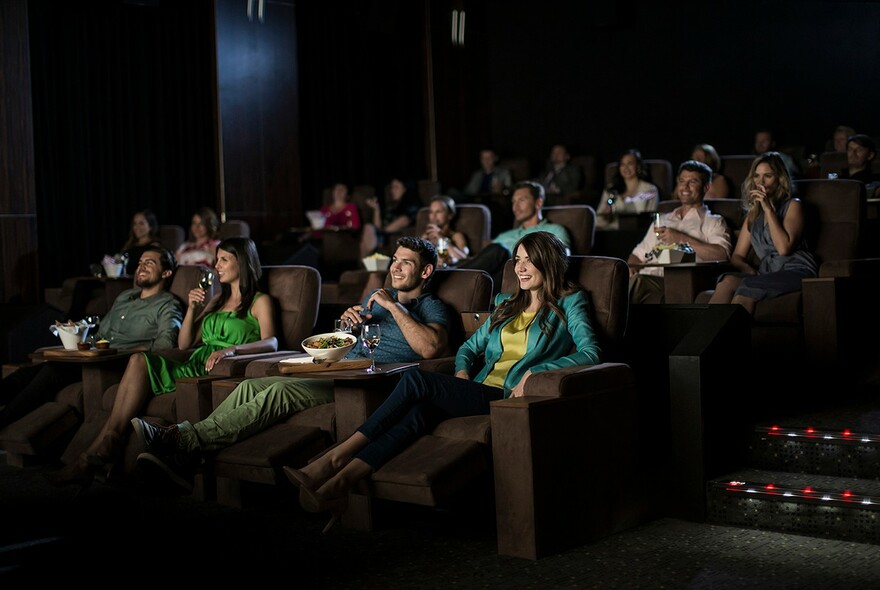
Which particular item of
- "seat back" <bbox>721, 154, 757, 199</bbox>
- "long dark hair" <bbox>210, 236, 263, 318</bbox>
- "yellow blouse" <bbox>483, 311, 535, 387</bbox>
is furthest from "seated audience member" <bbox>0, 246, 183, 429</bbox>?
"seat back" <bbox>721, 154, 757, 199</bbox>

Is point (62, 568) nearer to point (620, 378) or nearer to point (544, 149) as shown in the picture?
point (620, 378)

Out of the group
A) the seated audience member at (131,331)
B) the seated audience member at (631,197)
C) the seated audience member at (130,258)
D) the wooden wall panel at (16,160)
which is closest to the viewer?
the seated audience member at (131,331)

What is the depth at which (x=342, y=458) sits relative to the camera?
3389 mm

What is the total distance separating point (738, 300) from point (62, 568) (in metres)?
3.23

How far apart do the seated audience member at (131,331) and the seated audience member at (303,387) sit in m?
1.17

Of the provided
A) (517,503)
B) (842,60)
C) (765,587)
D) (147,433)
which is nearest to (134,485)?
(147,433)

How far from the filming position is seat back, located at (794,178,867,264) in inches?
188

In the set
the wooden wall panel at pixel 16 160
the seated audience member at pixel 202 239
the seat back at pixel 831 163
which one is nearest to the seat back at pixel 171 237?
the seated audience member at pixel 202 239

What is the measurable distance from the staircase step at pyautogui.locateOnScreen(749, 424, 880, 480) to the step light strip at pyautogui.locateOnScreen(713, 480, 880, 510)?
0.69 feet

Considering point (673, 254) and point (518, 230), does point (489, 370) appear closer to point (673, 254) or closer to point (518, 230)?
point (673, 254)

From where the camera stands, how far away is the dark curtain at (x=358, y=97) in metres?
11.3

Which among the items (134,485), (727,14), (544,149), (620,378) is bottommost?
(134,485)

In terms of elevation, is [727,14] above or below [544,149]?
above

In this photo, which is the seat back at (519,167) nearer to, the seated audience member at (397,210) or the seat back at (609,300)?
the seated audience member at (397,210)
